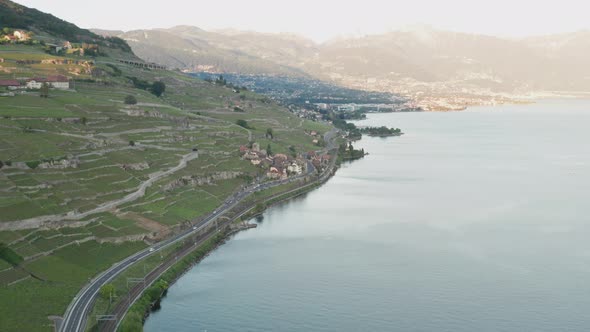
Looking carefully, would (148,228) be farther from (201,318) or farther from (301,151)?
(301,151)

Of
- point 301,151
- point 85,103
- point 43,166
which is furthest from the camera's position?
point 301,151

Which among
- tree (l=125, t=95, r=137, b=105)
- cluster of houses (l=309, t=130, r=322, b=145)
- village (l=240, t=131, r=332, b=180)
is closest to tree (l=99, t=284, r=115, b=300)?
village (l=240, t=131, r=332, b=180)

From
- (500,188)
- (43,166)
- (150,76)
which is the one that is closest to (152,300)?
(43,166)

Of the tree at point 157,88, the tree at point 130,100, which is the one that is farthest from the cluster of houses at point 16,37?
the tree at point 130,100

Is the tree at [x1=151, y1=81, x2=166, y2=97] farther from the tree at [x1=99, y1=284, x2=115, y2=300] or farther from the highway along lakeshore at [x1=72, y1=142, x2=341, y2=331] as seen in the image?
the tree at [x1=99, y1=284, x2=115, y2=300]

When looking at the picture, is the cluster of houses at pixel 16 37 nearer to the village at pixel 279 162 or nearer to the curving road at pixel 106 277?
the village at pixel 279 162

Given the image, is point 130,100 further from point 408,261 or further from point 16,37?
point 408,261
